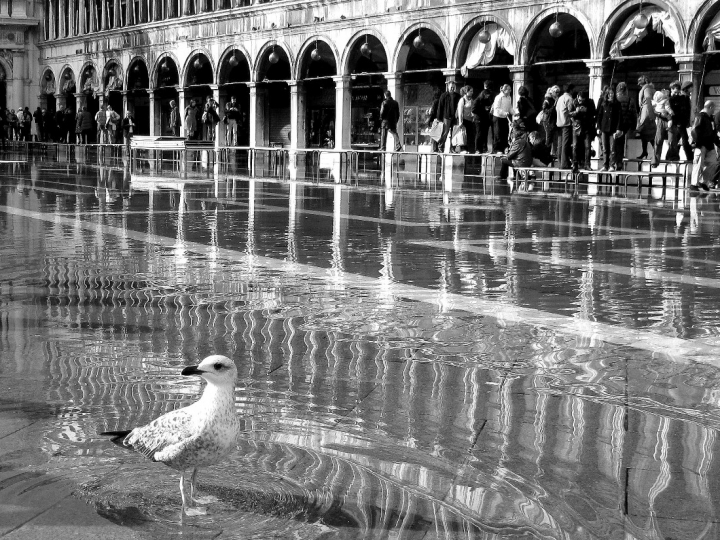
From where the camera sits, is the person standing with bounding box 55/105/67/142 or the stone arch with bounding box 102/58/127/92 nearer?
the person standing with bounding box 55/105/67/142

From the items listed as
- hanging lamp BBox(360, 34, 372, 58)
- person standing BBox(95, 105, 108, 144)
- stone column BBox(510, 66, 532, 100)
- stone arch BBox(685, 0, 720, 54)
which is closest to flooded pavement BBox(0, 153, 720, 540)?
stone arch BBox(685, 0, 720, 54)

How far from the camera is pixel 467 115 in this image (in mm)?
26688

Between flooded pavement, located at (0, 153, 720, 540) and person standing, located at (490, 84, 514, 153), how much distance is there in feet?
41.2

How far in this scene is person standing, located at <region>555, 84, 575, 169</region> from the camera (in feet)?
76.3

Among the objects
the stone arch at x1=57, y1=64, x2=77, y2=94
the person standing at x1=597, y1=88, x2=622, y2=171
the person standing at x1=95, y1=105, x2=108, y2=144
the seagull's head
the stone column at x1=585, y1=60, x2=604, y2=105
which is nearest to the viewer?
the seagull's head

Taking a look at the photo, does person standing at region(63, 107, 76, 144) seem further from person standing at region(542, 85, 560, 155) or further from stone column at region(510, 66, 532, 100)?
person standing at region(542, 85, 560, 155)

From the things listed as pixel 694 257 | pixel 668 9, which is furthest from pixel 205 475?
pixel 668 9

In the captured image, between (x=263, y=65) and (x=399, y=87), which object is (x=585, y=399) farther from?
(x=263, y=65)

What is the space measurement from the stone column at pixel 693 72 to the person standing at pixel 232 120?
16.2 metres

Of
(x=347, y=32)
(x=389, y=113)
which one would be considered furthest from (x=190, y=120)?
(x=389, y=113)

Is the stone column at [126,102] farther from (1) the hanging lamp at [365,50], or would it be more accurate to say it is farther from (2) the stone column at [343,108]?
(1) the hanging lamp at [365,50]

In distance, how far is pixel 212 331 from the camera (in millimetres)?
7371

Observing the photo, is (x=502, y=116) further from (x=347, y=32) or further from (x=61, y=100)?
(x=61, y=100)

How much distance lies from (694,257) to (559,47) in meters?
19.4
